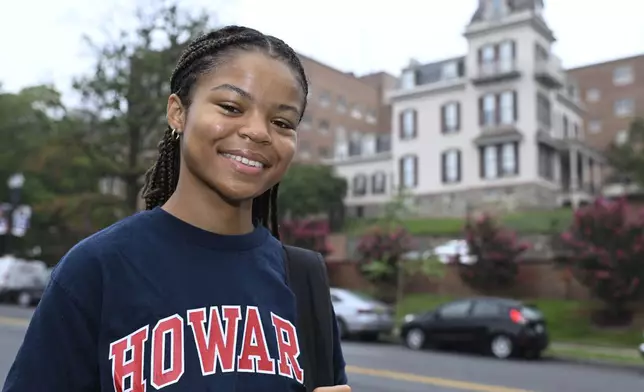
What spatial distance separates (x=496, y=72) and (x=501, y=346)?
25571 mm

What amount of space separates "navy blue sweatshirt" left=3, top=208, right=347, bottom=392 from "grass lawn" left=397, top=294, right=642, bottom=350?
17.7m

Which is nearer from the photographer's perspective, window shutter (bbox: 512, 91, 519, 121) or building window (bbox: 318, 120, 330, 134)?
window shutter (bbox: 512, 91, 519, 121)

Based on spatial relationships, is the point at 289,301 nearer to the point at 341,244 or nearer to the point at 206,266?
the point at 206,266

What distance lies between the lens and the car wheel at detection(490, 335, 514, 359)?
15008 millimetres

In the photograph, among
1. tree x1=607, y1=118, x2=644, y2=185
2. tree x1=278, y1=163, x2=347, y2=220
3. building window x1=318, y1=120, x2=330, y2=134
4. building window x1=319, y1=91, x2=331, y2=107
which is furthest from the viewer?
building window x1=319, y1=91, x2=331, y2=107

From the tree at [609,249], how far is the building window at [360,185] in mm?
29667

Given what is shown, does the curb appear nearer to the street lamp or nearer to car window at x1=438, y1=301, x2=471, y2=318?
car window at x1=438, y1=301, x2=471, y2=318

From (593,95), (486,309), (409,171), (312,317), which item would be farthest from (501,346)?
(593,95)

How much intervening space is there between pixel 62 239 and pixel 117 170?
15.7 meters

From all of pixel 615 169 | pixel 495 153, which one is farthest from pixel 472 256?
pixel 615 169

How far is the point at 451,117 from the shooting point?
40.4 metres

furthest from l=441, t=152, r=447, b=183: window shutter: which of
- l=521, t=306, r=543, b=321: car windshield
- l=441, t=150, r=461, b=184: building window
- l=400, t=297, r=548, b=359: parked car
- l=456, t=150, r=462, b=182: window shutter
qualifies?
l=521, t=306, r=543, b=321: car windshield

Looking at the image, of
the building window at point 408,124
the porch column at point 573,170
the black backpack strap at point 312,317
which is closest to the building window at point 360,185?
the building window at point 408,124

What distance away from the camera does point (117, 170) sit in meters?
26.7
